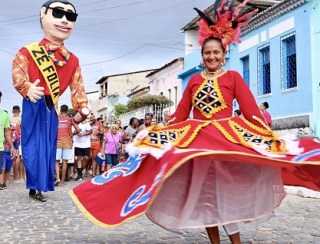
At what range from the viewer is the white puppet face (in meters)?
6.95

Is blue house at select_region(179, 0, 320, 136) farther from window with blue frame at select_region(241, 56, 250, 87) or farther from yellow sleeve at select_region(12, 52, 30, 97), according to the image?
yellow sleeve at select_region(12, 52, 30, 97)

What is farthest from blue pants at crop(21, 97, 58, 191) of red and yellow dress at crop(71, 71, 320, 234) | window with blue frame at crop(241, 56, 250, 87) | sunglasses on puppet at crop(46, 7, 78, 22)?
window with blue frame at crop(241, 56, 250, 87)

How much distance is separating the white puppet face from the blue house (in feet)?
25.6

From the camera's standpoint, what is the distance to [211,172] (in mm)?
3947

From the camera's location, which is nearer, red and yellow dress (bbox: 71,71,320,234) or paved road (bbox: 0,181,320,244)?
red and yellow dress (bbox: 71,71,320,234)

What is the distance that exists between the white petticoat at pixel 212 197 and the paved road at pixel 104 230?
0.90m

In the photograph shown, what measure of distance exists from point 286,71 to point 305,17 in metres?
1.81

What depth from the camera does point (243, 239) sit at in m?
4.88

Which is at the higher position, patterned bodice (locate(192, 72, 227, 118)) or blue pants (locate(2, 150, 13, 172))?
patterned bodice (locate(192, 72, 227, 118))

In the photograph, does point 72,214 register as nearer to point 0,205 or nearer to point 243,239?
point 0,205

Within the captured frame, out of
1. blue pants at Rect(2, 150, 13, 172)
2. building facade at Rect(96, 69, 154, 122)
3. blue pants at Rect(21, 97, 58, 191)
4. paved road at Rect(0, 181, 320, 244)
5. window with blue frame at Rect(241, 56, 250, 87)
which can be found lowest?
paved road at Rect(0, 181, 320, 244)

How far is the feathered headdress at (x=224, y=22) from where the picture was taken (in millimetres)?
4395

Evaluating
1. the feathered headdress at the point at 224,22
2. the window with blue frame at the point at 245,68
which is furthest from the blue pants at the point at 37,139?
the window with blue frame at the point at 245,68

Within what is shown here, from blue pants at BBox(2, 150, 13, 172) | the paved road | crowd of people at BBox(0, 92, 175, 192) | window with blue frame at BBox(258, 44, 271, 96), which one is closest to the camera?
the paved road
